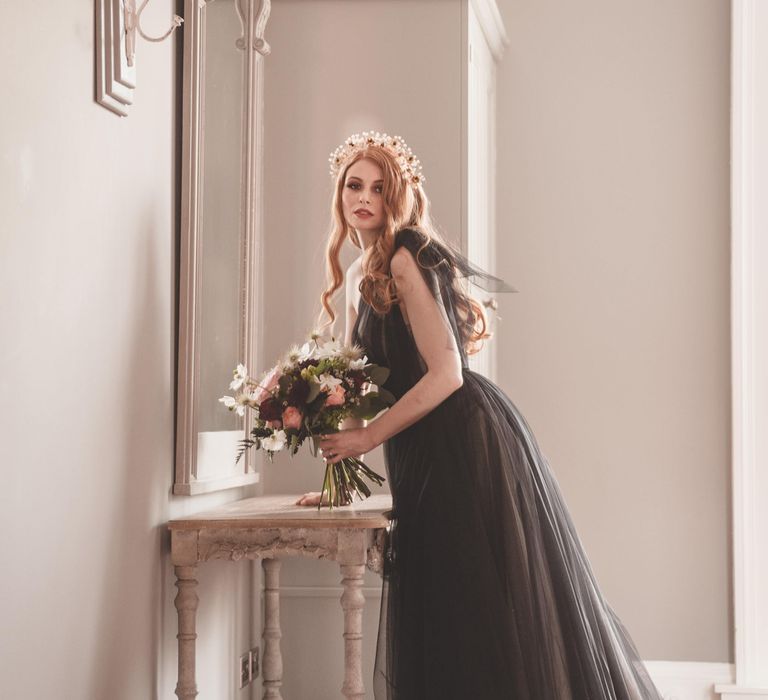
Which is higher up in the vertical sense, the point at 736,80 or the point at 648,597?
the point at 736,80

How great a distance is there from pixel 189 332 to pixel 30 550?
0.94 m

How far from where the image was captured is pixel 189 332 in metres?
2.87

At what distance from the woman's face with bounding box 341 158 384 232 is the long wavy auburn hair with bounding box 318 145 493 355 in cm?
2

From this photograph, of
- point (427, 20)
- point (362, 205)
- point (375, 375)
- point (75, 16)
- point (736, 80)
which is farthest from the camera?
point (736, 80)

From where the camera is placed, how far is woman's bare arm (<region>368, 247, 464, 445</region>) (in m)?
2.82

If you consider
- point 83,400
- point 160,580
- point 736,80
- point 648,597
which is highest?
point 736,80

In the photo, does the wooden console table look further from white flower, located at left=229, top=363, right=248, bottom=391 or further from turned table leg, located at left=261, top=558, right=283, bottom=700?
turned table leg, located at left=261, top=558, right=283, bottom=700

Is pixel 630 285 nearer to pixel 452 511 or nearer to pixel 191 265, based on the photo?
pixel 452 511

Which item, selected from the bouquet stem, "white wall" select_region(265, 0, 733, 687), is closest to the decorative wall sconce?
the bouquet stem

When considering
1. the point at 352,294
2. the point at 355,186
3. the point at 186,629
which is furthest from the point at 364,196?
the point at 186,629

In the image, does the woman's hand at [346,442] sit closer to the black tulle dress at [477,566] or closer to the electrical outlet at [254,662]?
the black tulle dress at [477,566]

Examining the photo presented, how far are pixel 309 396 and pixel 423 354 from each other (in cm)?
33

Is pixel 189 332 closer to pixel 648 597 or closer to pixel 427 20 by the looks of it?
pixel 427 20

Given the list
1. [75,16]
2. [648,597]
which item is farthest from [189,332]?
[648,597]
